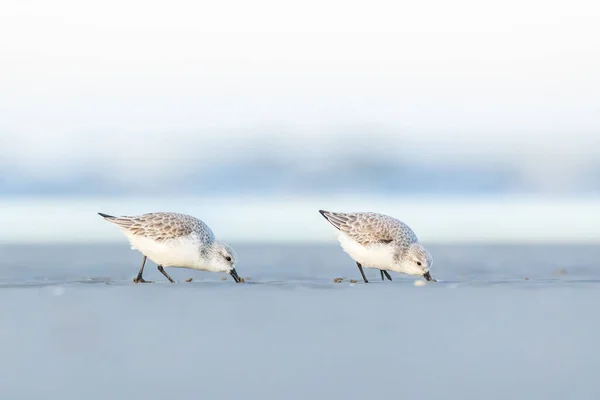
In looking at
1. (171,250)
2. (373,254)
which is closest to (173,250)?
(171,250)

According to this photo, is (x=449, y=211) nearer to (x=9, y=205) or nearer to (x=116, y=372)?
(x=9, y=205)

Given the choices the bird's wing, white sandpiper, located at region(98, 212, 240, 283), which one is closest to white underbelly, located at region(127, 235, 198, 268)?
white sandpiper, located at region(98, 212, 240, 283)

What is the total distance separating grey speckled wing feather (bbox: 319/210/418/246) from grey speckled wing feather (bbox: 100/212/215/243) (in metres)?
1.60

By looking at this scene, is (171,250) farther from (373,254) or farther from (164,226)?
(373,254)

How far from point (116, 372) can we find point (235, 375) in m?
0.78

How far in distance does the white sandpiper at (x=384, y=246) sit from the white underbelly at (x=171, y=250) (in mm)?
1809

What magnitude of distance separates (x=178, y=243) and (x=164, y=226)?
25 cm

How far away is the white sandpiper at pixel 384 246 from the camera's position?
41.7 feet

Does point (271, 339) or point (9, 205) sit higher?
point (271, 339)

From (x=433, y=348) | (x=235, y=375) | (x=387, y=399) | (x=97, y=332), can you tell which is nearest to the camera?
(x=387, y=399)

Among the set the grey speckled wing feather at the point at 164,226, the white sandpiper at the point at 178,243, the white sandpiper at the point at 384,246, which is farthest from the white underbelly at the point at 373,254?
the grey speckled wing feather at the point at 164,226

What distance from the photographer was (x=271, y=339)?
8586 mm

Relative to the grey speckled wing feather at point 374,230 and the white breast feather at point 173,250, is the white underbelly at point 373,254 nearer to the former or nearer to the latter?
the grey speckled wing feather at point 374,230

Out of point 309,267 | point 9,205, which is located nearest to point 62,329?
point 309,267
